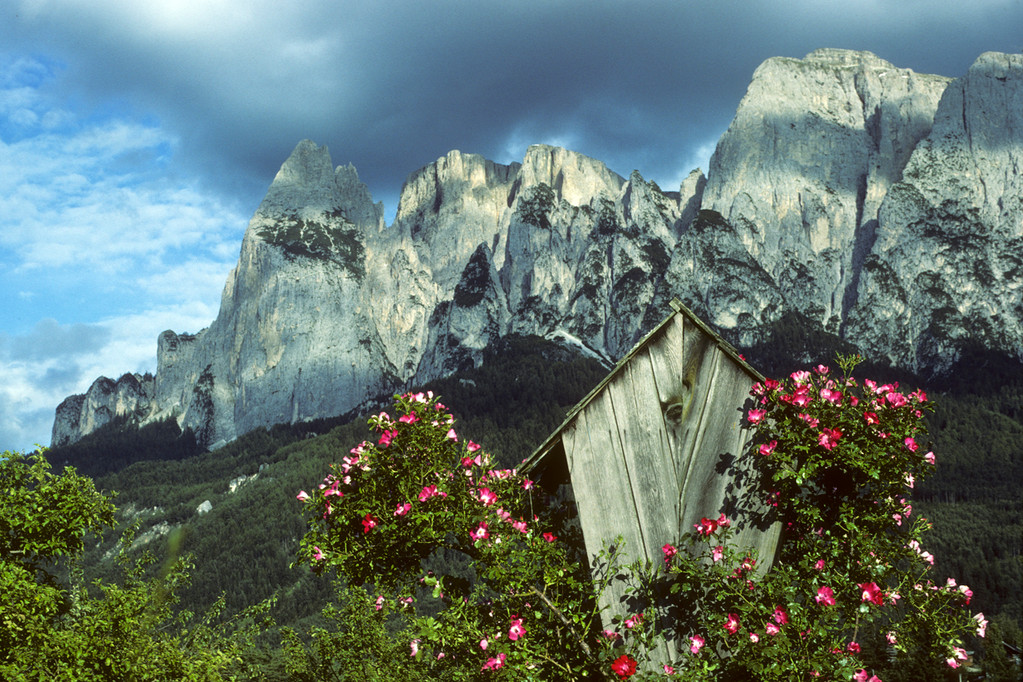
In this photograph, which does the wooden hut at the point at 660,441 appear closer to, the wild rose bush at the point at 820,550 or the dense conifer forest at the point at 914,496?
the wild rose bush at the point at 820,550

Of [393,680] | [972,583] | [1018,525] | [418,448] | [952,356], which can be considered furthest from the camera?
[952,356]

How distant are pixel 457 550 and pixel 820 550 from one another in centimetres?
272

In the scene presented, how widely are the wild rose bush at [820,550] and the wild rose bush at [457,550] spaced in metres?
0.66

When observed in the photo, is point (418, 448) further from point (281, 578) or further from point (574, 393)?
point (574, 393)

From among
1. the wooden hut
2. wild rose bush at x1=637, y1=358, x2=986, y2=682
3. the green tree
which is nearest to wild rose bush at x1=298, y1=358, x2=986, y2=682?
wild rose bush at x1=637, y1=358, x2=986, y2=682

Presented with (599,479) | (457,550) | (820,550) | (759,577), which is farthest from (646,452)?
(457,550)

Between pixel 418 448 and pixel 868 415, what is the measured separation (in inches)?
132

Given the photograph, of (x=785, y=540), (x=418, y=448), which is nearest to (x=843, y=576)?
(x=785, y=540)

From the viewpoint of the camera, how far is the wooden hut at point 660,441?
5.69 meters

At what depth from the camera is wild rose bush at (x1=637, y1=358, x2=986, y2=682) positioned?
199 inches

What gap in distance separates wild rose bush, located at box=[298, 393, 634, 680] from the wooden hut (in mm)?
419

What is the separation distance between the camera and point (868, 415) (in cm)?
546

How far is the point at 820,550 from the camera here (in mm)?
5449

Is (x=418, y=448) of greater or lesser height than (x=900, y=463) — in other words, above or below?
above
